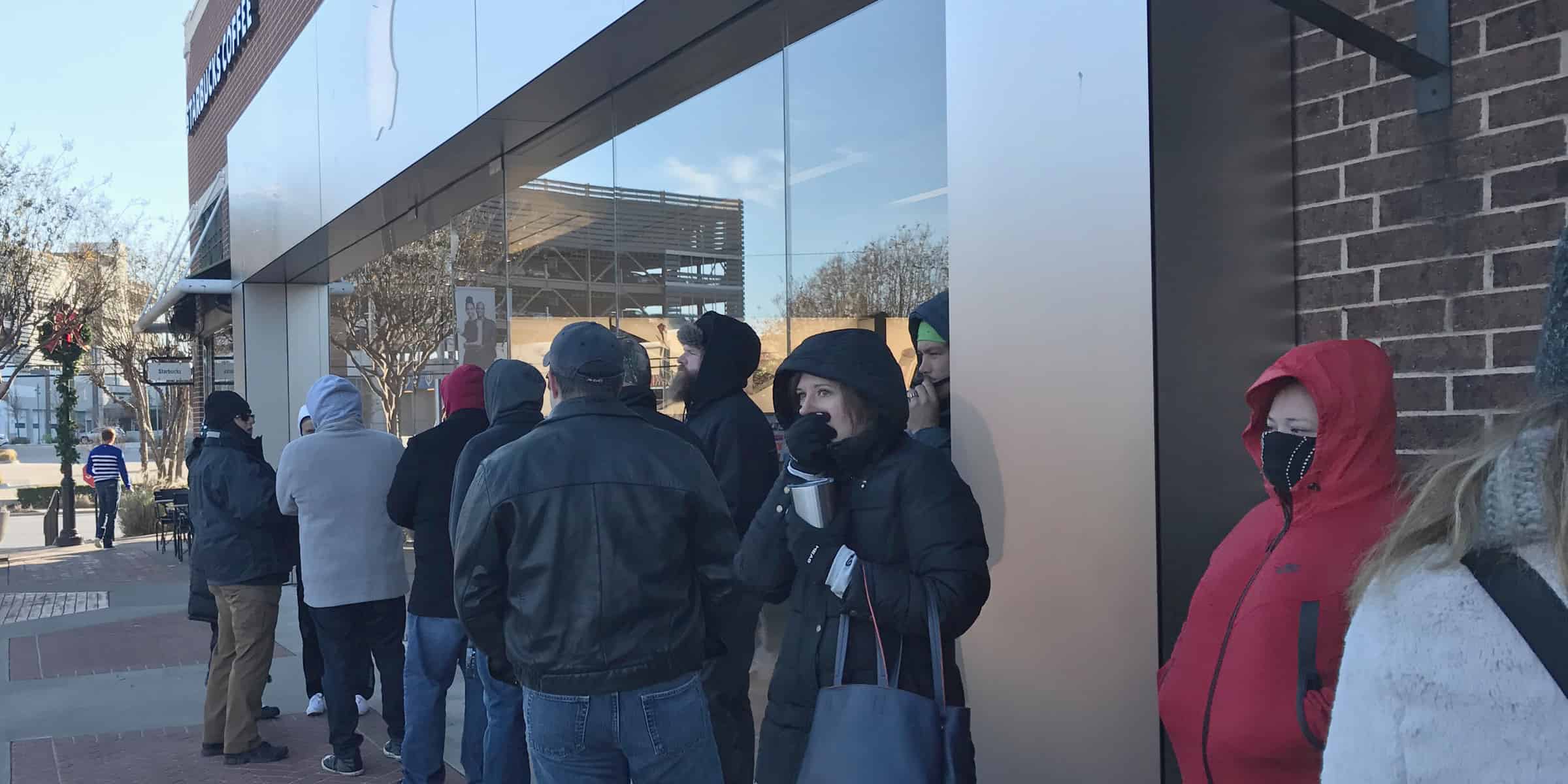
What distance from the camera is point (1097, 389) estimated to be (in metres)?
3.30

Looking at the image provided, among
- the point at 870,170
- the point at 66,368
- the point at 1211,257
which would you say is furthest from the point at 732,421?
the point at 66,368

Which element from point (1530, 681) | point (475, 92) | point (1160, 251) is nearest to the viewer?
point (1530, 681)

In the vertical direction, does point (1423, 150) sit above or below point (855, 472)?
above

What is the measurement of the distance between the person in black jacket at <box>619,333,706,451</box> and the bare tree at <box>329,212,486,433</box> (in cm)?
474

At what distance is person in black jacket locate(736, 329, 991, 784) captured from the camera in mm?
2895

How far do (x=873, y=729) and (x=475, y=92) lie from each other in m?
6.08

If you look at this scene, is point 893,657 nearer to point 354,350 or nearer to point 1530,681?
point 1530,681

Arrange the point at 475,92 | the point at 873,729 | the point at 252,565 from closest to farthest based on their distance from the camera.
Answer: the point at 873,729 < the point at 252,565 < the point at 475,92

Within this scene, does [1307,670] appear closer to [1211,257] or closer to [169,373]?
[1211,257]

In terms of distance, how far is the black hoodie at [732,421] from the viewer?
4.46 m

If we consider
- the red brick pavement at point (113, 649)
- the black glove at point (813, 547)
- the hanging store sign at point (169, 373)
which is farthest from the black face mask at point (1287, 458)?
the hanging store sign at point (169, 373)

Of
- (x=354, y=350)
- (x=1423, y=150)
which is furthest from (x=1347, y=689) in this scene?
(x=354, y=350)

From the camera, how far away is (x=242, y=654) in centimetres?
625

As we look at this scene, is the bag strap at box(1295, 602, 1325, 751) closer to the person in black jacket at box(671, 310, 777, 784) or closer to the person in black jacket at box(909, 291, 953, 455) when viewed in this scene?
the person in black jacket at box(909, 291, 953, 455)
